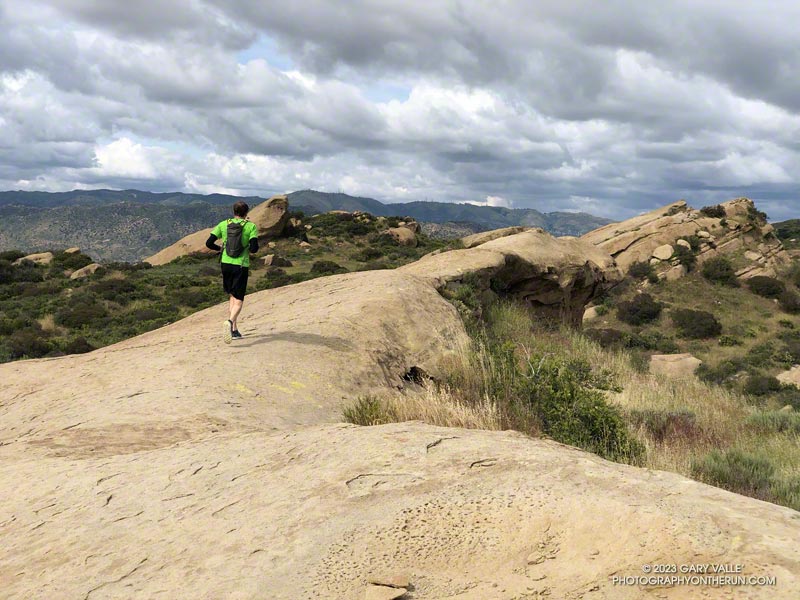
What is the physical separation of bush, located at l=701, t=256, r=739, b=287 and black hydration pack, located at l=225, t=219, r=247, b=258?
44.1 meters

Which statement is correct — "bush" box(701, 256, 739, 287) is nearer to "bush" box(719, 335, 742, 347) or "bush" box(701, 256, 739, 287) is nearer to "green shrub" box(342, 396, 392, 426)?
"bush" box(719, 335, 742, 347)

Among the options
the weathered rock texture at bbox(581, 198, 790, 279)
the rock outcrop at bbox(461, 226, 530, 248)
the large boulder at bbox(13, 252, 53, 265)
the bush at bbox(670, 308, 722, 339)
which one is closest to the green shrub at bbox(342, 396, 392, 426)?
the rock outcrop at bbox(461, 226, 530, 248)

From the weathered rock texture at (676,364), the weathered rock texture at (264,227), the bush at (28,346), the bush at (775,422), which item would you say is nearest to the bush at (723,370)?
the weathered rock texture at (676,364)

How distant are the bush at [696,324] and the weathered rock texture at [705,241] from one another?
6951 mm

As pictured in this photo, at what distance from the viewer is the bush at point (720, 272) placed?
43906 millimetres

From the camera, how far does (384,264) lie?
43188 millimetres

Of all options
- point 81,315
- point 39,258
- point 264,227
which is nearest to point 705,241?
point 264,227

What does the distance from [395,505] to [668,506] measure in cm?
153

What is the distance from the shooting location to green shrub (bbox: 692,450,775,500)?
16.5 ft

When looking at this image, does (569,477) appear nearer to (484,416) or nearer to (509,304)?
(484,416)

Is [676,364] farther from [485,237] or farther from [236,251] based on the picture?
[236,251]

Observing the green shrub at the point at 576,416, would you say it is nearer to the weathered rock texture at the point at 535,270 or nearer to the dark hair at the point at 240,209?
the dark hair at the point at 240,209

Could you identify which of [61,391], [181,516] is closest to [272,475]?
[181,516]

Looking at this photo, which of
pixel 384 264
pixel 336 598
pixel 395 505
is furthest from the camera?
pixel 384 264
